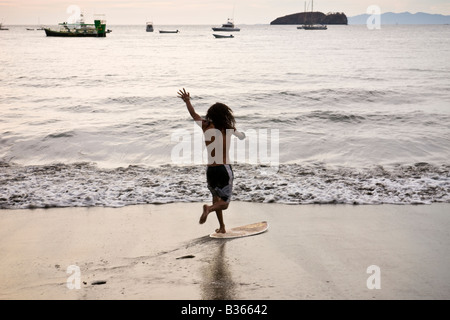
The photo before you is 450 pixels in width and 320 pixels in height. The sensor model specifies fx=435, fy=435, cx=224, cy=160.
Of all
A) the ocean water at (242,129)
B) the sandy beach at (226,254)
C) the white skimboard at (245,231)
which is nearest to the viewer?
the sandy beach at (226,254)

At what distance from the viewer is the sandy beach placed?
4086 millimetres

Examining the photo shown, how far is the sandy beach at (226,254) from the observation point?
4086 mm

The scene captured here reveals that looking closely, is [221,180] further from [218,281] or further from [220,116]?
[218,281]

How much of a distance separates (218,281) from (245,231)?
1.38 metres

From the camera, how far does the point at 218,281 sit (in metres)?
4.23

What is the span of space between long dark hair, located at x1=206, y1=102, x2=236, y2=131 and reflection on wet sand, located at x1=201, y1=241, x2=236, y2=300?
152 cm

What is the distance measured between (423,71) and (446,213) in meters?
27.9

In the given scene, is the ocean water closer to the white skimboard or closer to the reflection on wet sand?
the white skimboard

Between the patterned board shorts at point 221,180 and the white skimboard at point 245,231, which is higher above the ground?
the patterned board shorts at point 221,180

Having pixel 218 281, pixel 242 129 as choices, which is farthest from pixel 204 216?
pixel 242 129

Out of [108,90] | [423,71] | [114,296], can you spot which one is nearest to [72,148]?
[114,296]

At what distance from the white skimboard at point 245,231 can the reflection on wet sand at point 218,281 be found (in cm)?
52

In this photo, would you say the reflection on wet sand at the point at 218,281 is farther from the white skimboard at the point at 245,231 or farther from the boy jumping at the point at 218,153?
the boy jumping at the point at 218,153

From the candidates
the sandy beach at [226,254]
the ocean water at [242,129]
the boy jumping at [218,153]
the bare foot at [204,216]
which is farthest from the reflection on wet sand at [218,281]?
the ocean water at [242,129]
